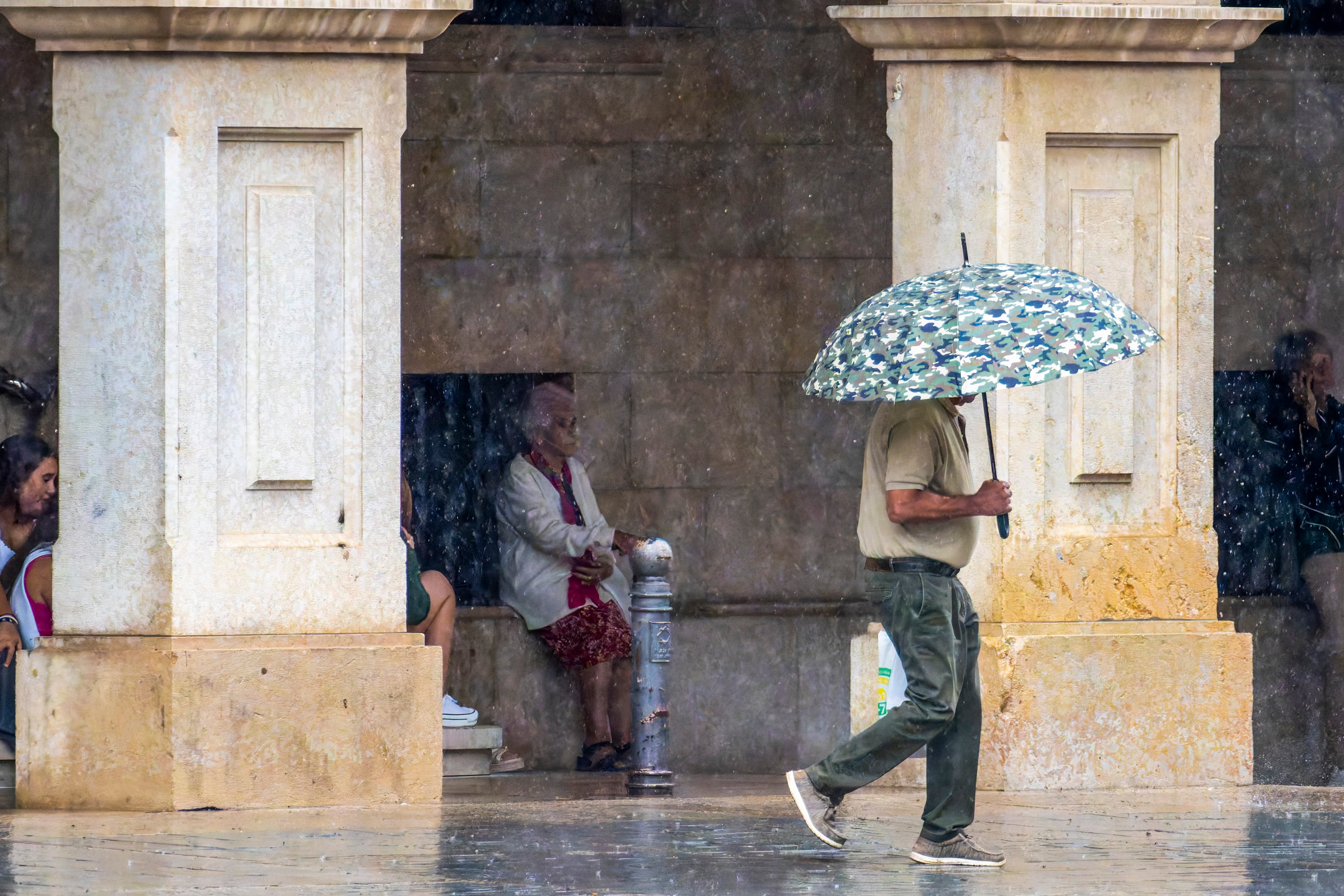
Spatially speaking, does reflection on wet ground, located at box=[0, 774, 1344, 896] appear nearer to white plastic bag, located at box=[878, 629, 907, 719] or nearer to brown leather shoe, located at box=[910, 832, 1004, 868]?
brown leather shoe, located at box=[910, 832, 1004, 868]

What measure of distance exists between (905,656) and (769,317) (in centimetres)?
493

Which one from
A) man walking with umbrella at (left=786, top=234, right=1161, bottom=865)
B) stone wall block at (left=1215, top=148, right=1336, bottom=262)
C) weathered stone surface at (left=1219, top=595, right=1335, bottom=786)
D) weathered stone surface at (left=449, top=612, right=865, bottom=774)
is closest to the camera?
man walking with umbrella at (left=786, top=234, right=1161, bottom=865)

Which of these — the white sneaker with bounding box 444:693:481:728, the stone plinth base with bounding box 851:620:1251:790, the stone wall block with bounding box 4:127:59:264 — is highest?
the stone wall block with bounding box 4:127:59:264

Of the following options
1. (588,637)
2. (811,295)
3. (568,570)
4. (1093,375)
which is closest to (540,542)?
(568,570)

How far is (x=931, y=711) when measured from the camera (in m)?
7.99

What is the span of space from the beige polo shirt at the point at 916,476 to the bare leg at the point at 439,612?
143 inches

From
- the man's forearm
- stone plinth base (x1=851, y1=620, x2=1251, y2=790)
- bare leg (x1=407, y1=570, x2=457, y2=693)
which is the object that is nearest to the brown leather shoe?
the man's forearm

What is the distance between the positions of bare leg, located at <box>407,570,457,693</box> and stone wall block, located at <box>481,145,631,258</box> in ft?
6.27

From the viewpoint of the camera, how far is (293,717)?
9.42m

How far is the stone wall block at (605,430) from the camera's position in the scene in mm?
12688

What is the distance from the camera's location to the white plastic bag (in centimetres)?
825

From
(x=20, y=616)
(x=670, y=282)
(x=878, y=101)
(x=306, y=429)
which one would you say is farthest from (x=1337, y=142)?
(x=20, y=616)

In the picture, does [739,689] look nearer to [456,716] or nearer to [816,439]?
[816,439]

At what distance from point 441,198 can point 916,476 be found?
4989mm
